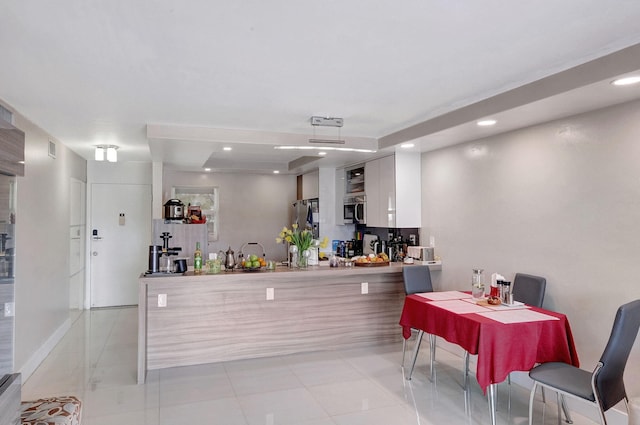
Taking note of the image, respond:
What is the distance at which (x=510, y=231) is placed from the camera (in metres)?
3.89

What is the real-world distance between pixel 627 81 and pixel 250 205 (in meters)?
6.60

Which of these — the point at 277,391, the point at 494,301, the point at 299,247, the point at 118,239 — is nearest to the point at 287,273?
the point at 299,247

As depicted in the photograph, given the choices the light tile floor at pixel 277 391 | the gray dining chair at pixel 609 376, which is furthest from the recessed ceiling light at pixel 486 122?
the light tile floor at pixel 277 391

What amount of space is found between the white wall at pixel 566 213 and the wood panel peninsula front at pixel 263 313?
41.3 inches

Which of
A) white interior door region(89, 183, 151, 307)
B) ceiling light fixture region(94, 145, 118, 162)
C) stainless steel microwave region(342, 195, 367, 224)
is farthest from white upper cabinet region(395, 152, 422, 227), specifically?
white interior door region(89, 183, 151, 307)

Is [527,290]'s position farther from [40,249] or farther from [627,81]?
[40,249]

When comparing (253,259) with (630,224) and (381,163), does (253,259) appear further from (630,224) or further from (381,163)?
(630,224)

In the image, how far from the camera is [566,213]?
3344mm

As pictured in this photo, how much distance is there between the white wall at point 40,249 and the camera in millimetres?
3754

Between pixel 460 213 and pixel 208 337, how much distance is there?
3017mm

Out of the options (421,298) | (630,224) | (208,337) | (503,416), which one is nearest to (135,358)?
(208,337)

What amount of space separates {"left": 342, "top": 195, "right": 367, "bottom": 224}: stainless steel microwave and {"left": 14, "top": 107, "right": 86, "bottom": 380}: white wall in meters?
3.85

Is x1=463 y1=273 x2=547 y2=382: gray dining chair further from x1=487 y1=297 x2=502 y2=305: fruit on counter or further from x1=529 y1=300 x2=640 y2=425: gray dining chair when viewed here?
x1=529 y1=300 x2=640 y2=425: gray dining chair

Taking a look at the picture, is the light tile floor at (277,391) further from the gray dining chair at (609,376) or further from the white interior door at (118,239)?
the white interior door at (118,239)
